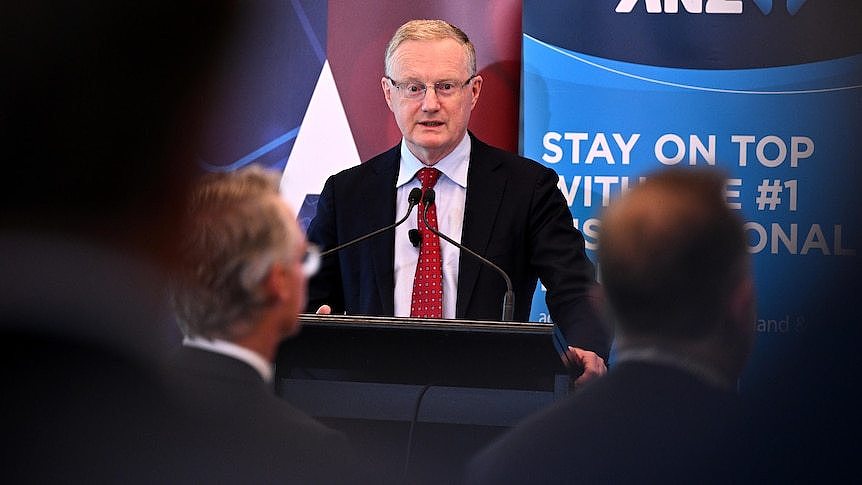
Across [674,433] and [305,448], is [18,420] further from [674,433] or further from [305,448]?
[674,433]

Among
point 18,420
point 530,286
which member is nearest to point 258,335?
point 18,420

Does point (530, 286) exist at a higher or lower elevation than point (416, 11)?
lower

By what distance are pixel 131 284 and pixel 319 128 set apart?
45.2 inches

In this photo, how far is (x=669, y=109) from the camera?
4.69m

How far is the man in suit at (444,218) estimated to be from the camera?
360cm

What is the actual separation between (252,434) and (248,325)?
0.55ft

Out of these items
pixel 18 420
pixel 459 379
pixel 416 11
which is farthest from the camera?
pixel 416 11

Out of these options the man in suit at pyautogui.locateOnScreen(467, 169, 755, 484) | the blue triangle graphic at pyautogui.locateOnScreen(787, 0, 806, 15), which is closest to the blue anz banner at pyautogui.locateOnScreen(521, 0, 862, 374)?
the blue triangle graphic at pyautogui.locateOnScreen(787, 0, 806, 15)

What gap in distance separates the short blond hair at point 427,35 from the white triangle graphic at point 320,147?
109 centimetres

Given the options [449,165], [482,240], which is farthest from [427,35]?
[482,240]

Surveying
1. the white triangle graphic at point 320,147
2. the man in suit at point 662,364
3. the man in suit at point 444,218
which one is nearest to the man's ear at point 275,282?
the man in suit at point 662,364

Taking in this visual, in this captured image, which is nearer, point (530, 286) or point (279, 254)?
point (279, 254)

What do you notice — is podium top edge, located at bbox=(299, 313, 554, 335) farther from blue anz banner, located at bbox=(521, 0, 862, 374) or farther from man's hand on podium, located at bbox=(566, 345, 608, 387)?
blue anz banner, located at bbox=(521, 0, 862, 374)

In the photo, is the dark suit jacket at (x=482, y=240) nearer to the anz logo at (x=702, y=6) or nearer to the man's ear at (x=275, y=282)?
the anz logo at (x=702, y=6)
